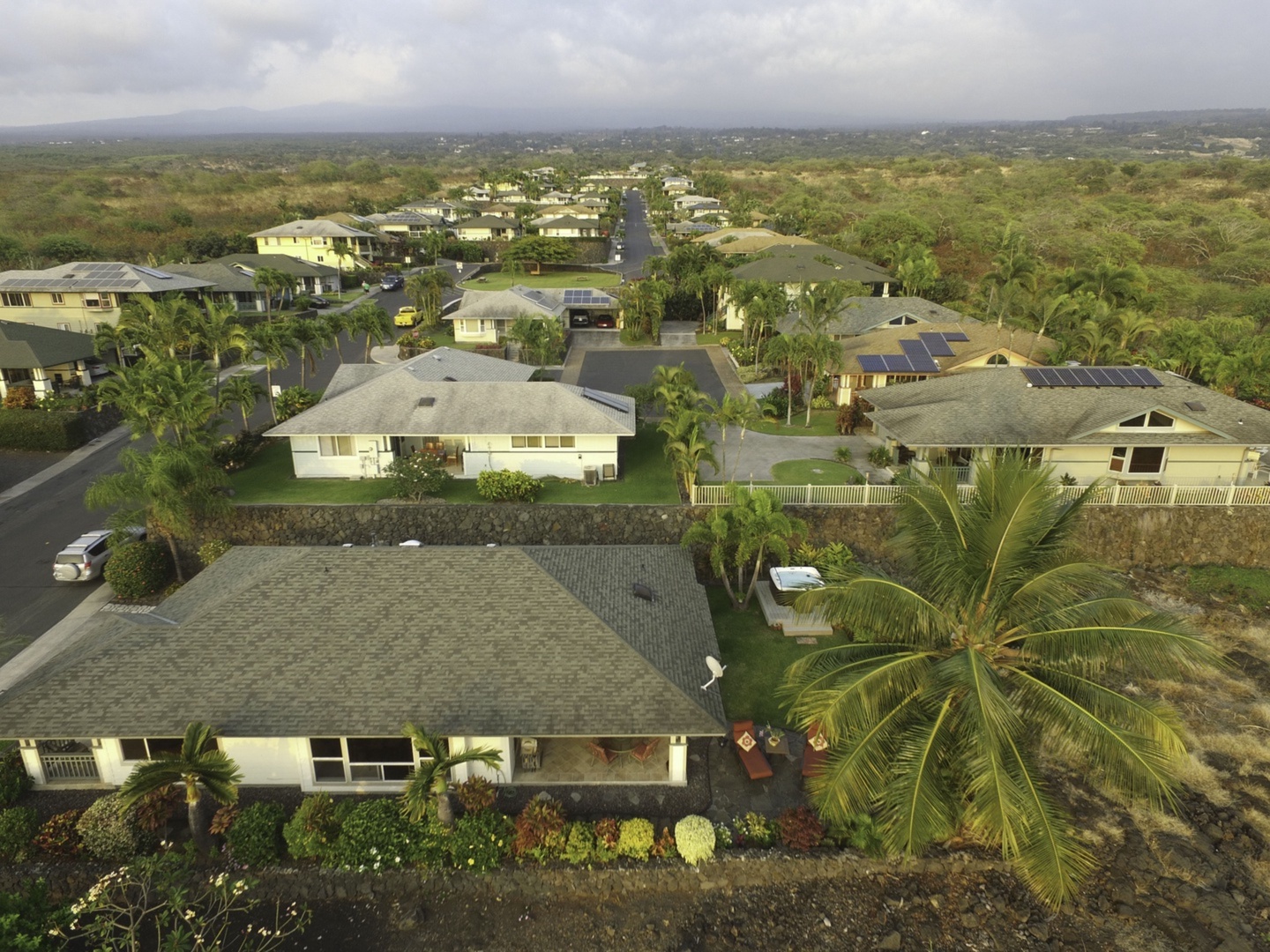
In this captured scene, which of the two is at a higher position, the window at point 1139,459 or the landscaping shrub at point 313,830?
the window at point 1139,459

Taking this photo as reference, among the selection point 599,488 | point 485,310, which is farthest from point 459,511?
point 485,310

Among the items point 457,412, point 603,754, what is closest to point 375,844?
point 603,754

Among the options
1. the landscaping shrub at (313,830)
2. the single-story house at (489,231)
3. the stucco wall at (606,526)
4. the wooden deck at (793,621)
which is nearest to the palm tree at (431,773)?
the landscaping shrub at (313,830)

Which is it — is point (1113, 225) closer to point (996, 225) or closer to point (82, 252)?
point (996, 225)

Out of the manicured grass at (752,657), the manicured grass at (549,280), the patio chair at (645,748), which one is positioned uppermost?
the manicured grass at (549,280)

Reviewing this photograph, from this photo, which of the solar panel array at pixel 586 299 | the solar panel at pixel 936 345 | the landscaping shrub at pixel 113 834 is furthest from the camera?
the solar panel array at pixel 586 299

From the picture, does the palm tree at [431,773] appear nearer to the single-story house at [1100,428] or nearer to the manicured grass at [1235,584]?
the single-story house at [1100,428]

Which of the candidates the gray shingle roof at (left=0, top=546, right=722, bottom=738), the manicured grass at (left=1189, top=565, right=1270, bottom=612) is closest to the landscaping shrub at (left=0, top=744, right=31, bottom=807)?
the gray shingle roof at (left=0, top=546, right=722, bottom=738)

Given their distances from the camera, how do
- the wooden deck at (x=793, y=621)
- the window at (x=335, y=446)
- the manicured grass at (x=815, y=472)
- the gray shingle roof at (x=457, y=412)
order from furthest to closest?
the window at (x=335, y=446), the manicured grass at (x=815, y=472), the gray shingle roof at (x=457, y=412), the wooden deck at (x=793, y=621)
